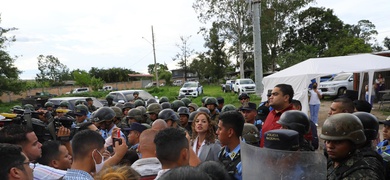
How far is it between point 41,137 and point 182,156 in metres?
3.52

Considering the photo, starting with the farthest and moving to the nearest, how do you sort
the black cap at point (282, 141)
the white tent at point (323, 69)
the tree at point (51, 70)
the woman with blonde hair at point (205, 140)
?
1. the tree at point (51, 70)
2. the white tent at point (323, 69)
3. the woman with blonde hair at point (205, 140)
4. the black cap at point (282, 141)

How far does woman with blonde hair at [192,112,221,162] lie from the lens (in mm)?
3642

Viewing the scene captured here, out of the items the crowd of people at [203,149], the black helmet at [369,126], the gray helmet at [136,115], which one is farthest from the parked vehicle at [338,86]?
the black helmet at [369,126]

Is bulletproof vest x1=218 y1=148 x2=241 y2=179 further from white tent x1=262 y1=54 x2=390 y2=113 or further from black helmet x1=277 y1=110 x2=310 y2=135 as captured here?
white tent x1=262 y1=54 x2=390 y2=113

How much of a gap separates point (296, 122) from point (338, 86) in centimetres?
1874

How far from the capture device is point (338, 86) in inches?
776

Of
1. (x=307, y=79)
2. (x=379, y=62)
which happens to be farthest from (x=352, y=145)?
(x=379, y=62)

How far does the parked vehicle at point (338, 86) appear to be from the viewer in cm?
1966

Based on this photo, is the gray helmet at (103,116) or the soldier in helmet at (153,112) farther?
the soldier in helmet at (153,112)

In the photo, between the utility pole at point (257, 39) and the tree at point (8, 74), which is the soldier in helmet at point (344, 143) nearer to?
the utility pole at point (257, 39)

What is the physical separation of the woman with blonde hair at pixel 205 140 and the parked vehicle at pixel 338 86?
18147 millimetres

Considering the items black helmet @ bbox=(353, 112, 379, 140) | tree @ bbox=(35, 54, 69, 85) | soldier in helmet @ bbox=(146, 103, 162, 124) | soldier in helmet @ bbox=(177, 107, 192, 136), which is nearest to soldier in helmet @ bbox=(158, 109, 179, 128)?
soldier in helmet @ bbox=(177, 107, 192, 136)

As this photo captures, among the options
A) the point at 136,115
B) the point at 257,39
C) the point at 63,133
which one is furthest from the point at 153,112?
the point at 257,39

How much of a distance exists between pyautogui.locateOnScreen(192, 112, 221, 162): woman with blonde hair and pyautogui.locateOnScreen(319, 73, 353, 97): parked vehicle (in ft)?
59.5
